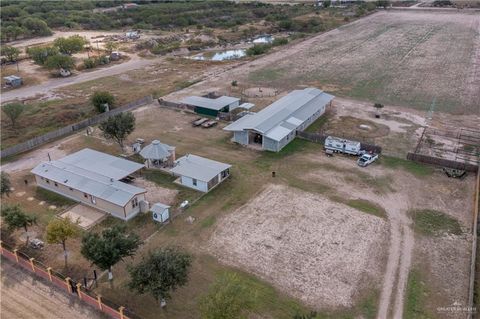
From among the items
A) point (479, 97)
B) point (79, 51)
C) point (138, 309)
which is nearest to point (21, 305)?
point (138, 309)

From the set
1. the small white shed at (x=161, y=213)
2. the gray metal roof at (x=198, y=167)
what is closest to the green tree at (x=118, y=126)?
the gray metal roof at (x=198, y=167)

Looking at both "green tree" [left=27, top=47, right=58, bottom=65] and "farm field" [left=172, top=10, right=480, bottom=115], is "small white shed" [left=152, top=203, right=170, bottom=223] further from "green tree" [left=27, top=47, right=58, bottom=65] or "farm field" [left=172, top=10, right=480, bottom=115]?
"green tree" [left=27, top=47, right=58, bottom=65]

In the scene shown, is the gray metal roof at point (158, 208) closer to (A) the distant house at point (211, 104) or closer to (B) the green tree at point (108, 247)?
(B) the green tree at point (108, 247)

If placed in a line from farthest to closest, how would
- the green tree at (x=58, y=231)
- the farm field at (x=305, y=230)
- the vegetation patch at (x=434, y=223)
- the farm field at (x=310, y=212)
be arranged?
the vegetation patch at (x=434, y=223), the green tree at (x=58, y=231), the farm field at (x=310, y=212), the farm field at (x=305, y=230)

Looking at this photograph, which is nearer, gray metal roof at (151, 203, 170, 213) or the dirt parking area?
the dirt parking area

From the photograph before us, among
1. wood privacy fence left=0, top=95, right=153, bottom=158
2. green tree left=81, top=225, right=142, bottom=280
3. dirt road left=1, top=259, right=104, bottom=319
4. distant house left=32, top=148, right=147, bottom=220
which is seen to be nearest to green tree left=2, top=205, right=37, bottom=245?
dirt road left=1, top=259, right=104, bottom=319
